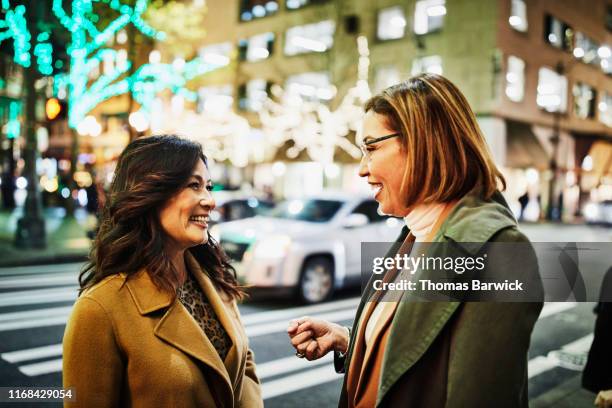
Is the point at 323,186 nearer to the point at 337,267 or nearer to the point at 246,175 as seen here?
the point at 246,175

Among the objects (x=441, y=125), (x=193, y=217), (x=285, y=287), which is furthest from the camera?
(x=285, y=287)

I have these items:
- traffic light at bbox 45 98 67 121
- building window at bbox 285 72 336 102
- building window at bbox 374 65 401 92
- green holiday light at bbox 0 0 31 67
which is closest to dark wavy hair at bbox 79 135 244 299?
green holiday light at bbox 0 0 31 67

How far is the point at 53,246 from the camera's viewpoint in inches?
538

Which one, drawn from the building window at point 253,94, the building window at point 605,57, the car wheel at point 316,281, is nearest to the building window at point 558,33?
the building window at point 605,57

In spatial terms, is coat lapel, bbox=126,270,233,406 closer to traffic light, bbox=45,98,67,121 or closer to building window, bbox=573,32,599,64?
traffic light, bbox=45,98,67,121

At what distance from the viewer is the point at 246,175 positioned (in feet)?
124

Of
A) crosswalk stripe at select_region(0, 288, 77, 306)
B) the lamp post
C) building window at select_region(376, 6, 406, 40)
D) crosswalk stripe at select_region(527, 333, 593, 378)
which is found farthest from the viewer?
building window at select_region(376, 6, 406, 40)

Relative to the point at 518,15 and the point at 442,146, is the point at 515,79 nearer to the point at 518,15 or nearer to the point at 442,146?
the point at 518,15

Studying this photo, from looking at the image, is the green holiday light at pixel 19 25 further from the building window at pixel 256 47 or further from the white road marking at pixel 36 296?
the building window at pixel 256 47

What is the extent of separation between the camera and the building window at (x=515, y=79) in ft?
89.6

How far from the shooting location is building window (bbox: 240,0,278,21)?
36.0 m

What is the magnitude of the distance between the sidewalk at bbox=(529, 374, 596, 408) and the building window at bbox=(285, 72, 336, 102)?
1058 inches

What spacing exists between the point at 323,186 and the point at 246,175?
912 cm

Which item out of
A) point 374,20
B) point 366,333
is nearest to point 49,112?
point 366,333
